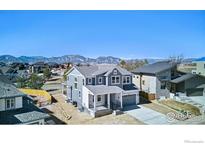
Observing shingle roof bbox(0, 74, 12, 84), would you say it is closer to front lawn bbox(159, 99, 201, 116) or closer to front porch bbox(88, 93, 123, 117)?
front porch bbox(88, 93, 123, 117)

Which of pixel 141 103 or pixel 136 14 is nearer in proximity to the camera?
pixel 136 14

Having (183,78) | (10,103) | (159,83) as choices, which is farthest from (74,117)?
(183,78)

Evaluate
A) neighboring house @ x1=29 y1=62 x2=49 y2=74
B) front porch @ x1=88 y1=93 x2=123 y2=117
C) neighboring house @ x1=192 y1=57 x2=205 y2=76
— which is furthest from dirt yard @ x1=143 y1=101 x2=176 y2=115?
neighboring house @ x1=29 y1=62 x2=49 y2=74

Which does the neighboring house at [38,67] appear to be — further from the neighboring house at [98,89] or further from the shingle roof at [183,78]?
the shingle roof at [183,78]

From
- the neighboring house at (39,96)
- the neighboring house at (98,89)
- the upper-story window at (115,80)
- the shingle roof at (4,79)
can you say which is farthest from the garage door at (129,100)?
A: the shingle roof at (4,79)
